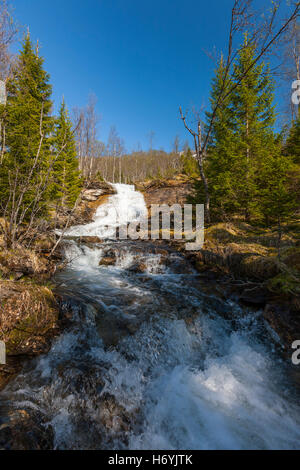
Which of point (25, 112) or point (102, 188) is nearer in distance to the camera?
point (25, 112)

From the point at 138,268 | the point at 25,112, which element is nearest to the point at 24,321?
the point at 138,268

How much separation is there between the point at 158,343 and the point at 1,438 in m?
2.58

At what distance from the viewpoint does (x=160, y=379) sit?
10.4 ft

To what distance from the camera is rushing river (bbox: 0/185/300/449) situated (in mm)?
2369

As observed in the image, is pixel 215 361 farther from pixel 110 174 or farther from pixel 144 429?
pixel 110 174

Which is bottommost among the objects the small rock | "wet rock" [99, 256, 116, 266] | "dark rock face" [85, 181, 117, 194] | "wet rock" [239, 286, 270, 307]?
"wet rock" [239, 286, 270, 307]

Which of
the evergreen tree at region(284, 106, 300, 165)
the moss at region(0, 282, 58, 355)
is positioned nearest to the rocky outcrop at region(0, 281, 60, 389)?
the moss at region(0, 282, 58, 355)

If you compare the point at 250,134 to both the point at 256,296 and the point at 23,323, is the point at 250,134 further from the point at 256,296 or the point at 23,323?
the point at 23,323

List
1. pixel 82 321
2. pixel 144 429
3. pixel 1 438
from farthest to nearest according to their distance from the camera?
pixel 82 321 → pixel 144 429 → pixel 1 438

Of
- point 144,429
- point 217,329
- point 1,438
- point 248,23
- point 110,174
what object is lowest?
point 144,429

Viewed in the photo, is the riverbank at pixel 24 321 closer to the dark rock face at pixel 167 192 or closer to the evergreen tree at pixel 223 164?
the evergreen tree at pixel 223 164

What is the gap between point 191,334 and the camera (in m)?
4.20

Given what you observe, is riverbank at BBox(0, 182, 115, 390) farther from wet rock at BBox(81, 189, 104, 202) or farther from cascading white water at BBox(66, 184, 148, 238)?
wet rock at BBox(81, 189, 104, 202)
